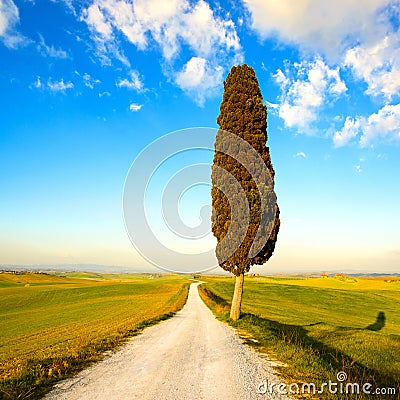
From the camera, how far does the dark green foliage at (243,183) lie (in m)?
20.0

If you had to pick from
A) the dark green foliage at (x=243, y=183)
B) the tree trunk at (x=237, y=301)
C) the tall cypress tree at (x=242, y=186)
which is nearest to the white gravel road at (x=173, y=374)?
the tree trunk at (x=237, y=301)

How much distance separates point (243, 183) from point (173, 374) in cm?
1417

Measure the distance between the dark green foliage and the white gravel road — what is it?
8604mm

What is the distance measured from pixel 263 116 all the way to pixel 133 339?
1573 centimetres

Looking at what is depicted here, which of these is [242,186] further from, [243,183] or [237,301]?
[237,301]

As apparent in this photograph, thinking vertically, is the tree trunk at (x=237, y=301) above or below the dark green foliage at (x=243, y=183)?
below

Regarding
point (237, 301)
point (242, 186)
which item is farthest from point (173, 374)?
point (242, 186)

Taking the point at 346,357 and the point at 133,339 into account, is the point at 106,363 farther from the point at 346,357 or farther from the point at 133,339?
the point at 346,357

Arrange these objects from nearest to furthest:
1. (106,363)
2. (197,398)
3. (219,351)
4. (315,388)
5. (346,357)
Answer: (197,398) → (315,388) → (106,363) → (219,351) → (346,357)

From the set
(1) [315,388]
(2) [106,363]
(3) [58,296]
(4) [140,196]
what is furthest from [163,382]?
(3) [58,296]

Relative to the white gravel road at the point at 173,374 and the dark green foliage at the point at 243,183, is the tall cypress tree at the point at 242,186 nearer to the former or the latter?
the dark green foliage at the point at 243,183

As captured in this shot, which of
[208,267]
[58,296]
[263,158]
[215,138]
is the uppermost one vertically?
[215,138]

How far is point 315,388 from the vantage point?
7020 mm

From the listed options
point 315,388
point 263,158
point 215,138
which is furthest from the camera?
point 215,138
